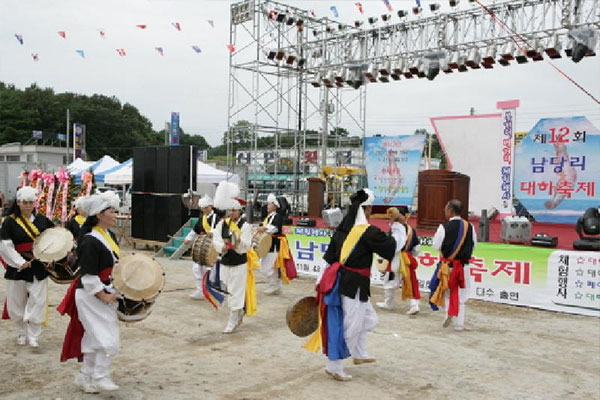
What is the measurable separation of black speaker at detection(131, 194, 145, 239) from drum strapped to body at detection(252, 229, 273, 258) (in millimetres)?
7285

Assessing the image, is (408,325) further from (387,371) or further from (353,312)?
(353,312)

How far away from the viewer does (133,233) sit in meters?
14.8

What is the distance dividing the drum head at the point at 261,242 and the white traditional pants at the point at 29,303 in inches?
122

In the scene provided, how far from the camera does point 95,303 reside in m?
4.09

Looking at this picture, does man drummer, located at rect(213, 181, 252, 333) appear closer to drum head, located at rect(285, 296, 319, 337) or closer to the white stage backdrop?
drum head, located at rect(285, 296, 319, 337)

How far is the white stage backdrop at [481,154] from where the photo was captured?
1317 cm

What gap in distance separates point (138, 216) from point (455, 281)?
10.1 metres

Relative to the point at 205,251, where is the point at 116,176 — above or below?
above

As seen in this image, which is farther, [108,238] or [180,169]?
[180,169]

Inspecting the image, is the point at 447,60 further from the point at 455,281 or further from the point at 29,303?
the point at 29,303

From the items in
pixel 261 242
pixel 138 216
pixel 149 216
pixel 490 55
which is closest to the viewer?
pixel 261 242

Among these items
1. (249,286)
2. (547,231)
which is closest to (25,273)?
(249,286)

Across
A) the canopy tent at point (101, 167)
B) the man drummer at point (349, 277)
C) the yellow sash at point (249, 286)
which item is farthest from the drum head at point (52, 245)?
the canopy tent at point (101, 167)

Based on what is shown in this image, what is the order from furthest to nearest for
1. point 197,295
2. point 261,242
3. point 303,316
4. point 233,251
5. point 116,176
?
point 116,176
point 197,295
point 261,242
point 233,251
point 303,316
